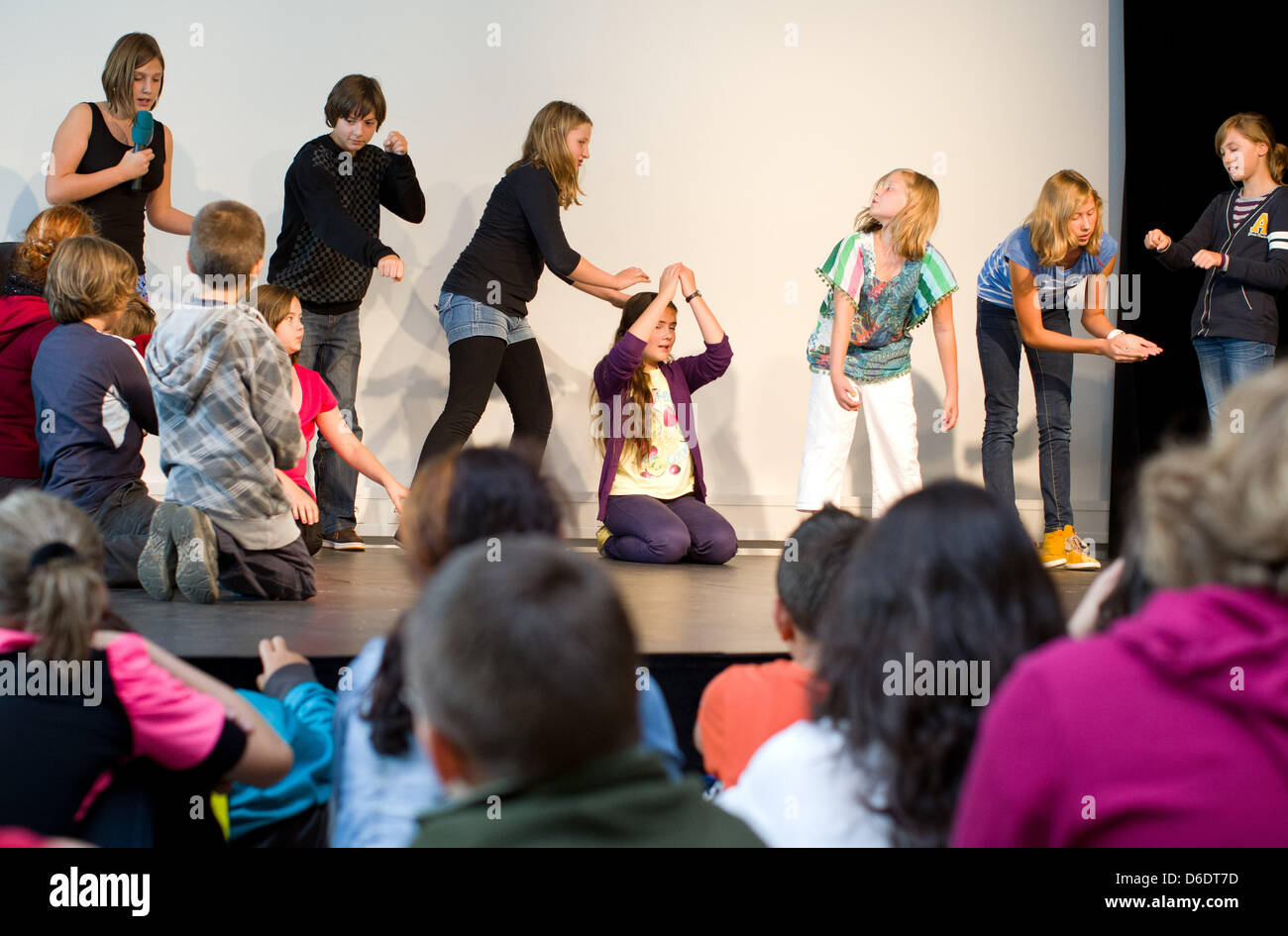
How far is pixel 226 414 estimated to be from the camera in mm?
2539

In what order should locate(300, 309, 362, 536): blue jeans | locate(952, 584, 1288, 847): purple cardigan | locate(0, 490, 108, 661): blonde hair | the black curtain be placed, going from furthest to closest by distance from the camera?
the black curtain, locate(300, 309, 362, 536): blue jeans, locate(0, 490, 108, 661): blonde hair, locate(952, 584, 1288, 847): purple cardigan

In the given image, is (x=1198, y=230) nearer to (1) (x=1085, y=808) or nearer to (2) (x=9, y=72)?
(1) (x=1085, y=808)

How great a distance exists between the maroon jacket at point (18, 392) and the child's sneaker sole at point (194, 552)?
712 mm

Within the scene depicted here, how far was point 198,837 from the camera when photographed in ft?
4.73

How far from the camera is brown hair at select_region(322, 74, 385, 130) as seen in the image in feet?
12.2

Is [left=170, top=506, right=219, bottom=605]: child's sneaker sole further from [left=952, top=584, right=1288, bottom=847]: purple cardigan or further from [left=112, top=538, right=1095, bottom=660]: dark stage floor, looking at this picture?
[left=952, top=584, right=1288, bottom=847]: purple cardigan

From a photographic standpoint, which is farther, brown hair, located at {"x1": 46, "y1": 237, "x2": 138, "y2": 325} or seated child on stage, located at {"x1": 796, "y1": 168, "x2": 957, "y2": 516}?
seated child on stage, located at {"x1": 796, "y1": 168, "x2": 957, "y2": 516}

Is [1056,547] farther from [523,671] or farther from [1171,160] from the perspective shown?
[523,671]

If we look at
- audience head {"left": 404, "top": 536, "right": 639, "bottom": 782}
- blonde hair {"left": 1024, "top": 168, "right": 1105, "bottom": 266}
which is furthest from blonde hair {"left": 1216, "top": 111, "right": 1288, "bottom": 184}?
audience head {"left": 404, "top": 536, "right": 639, "bottom": 782}

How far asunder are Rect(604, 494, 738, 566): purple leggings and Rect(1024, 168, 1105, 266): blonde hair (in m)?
1.35

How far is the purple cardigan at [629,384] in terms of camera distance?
362cm

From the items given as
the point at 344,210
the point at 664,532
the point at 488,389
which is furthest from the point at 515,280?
the point at 664,532

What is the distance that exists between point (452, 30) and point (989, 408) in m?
2.51
